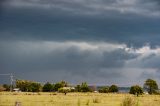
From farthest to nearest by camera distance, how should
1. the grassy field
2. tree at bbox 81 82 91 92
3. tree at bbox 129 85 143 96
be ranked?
tree at bbox 81 82 91 92
tree at bbox 129 85 143 96
the grassy field

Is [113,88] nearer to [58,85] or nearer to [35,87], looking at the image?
[58,85]

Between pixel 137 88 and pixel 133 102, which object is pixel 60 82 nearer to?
pixel 137 88

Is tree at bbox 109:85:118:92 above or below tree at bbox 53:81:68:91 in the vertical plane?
below

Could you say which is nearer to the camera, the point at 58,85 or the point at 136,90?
the point at 136,90

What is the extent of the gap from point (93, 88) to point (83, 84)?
19.7 metres

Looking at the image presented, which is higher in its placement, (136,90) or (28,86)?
(28,86)

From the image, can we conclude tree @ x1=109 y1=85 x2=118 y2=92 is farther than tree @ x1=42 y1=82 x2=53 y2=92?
No

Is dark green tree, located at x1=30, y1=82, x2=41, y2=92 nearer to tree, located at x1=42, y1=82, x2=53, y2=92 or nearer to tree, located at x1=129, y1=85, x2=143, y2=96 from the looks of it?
tree, located at x1=42, y1=82, x2=53, y2=92

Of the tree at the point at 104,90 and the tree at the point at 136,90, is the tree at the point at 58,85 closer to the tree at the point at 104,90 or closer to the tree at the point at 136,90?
the tree at the point at 104,90

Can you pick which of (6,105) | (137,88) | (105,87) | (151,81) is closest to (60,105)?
A: (6,105)

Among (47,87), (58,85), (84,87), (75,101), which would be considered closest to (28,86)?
(47,87)

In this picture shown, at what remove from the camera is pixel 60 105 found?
4400 centimetres

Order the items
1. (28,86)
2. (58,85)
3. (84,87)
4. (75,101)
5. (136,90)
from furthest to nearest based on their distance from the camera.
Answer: (28,86) → (58,85) → (84,87) → (136,90) → (75,101)

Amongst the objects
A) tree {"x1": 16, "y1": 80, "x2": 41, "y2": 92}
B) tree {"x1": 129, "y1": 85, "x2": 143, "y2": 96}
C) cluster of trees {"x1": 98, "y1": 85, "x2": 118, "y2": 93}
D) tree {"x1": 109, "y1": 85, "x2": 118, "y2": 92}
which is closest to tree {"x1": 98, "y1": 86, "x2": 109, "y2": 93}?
cluster of trees {"x1": 98, "y1": 85, "x2": 118, "y2": 93}
